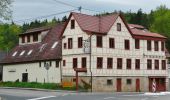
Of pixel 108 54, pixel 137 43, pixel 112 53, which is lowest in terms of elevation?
pixel 108 54

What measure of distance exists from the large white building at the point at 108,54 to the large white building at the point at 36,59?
292 centimetres

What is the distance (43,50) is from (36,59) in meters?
1.94

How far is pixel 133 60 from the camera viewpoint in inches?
2749

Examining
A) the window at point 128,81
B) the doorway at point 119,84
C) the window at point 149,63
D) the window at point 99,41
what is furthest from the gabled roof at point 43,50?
the window at point 149,63

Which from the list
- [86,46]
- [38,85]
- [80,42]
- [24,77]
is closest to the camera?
[86,46]

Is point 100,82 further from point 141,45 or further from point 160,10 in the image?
point 160,10

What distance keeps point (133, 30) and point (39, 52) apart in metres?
14.8

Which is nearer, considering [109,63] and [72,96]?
[72,96]

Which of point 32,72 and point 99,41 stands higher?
point 99,41

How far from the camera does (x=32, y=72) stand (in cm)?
7344

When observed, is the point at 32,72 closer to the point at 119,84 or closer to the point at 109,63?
the point at 109,63

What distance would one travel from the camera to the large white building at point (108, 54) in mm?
63531

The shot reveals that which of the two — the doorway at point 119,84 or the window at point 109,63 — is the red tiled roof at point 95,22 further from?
the doorway at point 119,84

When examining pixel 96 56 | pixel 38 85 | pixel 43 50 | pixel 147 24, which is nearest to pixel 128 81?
pixel 96 56
